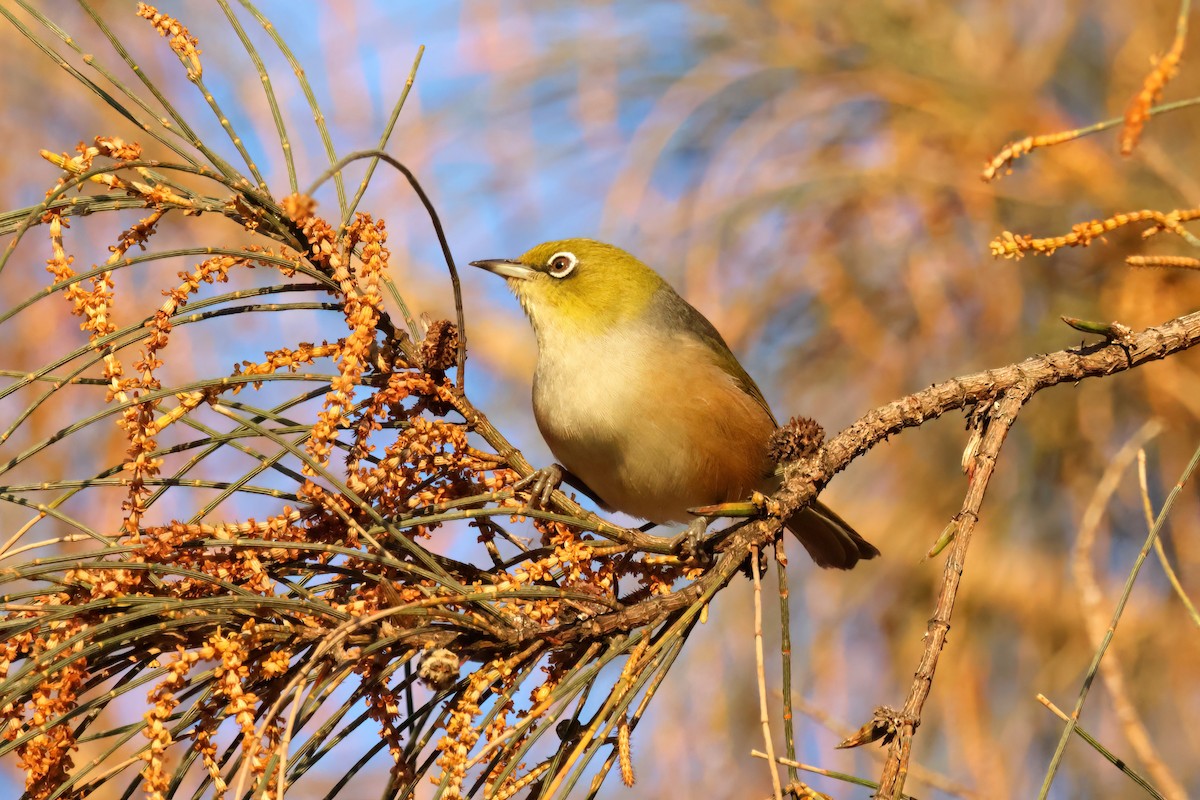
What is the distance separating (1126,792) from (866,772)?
95cm

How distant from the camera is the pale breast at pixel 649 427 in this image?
4.50 metres

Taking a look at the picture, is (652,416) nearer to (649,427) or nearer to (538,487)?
(649,427)

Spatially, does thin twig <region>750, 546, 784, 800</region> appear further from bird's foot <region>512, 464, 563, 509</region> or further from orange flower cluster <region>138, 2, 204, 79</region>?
orange flower cluster <region>138, 2, 204, 79</region>

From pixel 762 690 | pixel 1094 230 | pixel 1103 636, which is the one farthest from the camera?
pixel 1103 636

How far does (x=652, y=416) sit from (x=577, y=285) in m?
0.86

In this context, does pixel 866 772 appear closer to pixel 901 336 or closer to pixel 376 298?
pixel 901 336

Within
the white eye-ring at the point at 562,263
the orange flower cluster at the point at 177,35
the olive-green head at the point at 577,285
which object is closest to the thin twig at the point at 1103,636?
the orange flower cluster at the point at 177,35

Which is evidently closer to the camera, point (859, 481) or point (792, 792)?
point (792, 792)

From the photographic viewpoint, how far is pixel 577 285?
16.7 ft

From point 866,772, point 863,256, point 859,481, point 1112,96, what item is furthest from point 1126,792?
point 1112,96

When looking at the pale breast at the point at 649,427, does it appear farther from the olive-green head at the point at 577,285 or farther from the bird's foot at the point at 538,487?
the bird's foot at the point at 538,487

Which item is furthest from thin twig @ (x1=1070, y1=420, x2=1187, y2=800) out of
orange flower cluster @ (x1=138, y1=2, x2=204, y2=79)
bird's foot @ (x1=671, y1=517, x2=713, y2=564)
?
orange flower cluster @ (x1=138, y1=2, x2=204, y2=79)

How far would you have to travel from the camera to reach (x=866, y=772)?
4500 mm

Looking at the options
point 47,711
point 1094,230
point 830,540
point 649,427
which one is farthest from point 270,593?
point 830,540
